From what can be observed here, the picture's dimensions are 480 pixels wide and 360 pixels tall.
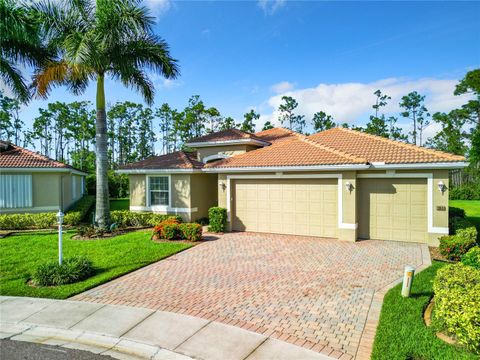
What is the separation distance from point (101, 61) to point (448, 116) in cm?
4303

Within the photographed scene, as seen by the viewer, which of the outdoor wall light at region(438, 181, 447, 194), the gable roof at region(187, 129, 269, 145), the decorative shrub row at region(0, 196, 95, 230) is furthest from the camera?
the gable roof at region(187, 129, 269, 145)

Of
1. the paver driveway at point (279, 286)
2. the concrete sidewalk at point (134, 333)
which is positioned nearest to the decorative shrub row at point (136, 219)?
the paver driveway at point (279, 286)

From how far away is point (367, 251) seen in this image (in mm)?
11109

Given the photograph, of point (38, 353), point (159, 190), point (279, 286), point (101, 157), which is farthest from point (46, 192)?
point (279, 286)

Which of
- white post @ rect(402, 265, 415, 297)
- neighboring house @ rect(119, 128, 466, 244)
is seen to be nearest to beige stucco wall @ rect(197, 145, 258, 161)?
neighboring house @ rect(119, 128, 466, 244)

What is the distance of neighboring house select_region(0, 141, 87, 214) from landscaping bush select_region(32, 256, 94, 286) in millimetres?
11447

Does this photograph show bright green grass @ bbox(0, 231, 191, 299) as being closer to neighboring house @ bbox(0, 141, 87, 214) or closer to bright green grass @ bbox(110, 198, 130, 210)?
neighboring house @ bbox(0, 141, 87, 214)

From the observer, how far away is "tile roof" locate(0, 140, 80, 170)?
17266mm

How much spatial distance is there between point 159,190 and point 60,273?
9.92 meters

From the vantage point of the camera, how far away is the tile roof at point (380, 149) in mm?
12062

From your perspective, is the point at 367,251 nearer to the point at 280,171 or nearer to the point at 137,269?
the point at 280,171

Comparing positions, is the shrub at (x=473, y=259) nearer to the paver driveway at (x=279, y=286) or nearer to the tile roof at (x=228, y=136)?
the paver driveway at (x=279, y=286)

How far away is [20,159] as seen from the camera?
58.6 ft

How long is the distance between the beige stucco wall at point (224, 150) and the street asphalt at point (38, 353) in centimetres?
1469
